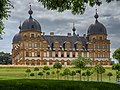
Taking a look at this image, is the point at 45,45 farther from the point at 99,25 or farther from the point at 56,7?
the point at 56,7

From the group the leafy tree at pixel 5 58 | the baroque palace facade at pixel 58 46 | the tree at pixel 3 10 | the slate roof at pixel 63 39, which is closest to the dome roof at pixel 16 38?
the leafy tree at pixel 5 58

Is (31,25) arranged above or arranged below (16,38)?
above

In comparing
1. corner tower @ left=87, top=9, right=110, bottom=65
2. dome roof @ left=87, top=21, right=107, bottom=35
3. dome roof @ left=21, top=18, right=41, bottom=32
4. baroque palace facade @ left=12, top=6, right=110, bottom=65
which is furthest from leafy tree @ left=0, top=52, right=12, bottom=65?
dome roof @ left=87, top=21, right=107, bottom=35

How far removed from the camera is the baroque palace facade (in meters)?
98.4

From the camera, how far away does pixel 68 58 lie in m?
102

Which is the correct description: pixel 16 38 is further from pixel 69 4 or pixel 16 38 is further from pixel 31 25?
pixel 69 4

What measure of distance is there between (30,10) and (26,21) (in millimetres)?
5728

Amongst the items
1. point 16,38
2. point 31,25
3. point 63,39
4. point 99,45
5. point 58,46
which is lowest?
point 58,46

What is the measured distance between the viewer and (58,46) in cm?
10281

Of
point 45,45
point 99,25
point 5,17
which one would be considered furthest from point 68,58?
point 5,17

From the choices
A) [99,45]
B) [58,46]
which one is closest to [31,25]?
[58,46]

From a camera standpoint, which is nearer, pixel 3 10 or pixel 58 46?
pixel 3 10

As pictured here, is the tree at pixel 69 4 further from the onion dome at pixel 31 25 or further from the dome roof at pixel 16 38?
the dome roof at pixel 16 38

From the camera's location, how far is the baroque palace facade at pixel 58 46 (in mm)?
98375
